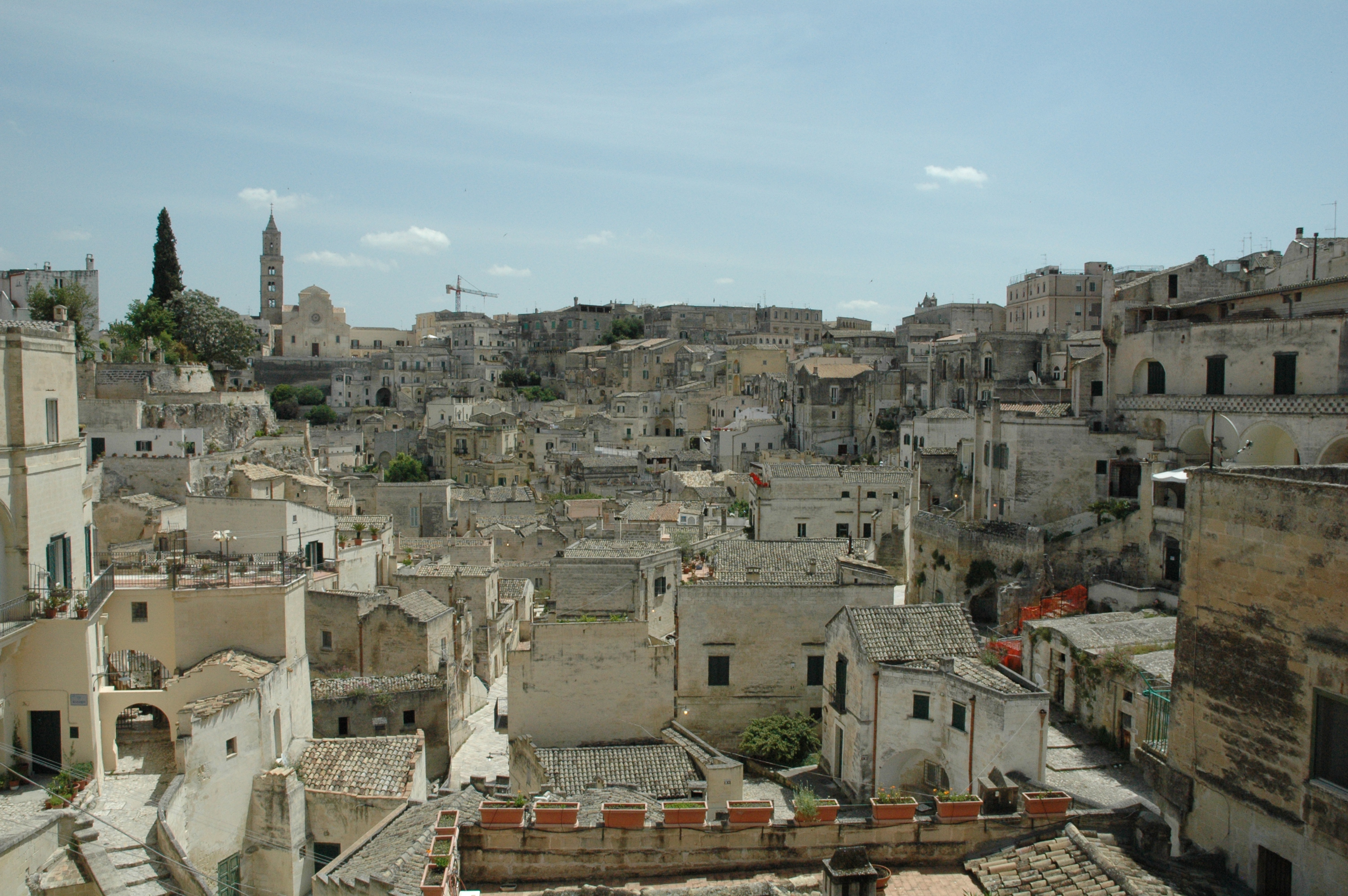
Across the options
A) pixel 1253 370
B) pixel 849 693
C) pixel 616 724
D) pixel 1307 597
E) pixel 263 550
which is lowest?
pixel 616 724

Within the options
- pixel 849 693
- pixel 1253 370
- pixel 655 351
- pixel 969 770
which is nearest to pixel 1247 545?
pixel 969 770

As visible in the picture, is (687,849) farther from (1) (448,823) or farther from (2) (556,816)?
(1) (448,823)

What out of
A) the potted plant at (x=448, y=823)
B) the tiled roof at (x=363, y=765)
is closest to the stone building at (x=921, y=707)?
the tiled roof at (x=363, y=765)

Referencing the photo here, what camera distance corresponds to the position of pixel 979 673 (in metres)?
17.4

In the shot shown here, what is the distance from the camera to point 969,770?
647 inches

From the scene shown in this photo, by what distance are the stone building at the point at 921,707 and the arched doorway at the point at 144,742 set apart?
40.1ft

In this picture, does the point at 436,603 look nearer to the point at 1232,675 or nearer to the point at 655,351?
the point at 1232,675

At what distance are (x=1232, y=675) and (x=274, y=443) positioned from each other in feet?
157

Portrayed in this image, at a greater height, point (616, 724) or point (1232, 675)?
point (1232, 675)

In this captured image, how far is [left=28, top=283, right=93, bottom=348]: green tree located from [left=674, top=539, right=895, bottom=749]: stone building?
1365 inches

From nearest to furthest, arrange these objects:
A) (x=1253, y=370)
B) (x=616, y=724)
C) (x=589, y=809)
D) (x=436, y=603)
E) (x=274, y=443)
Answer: (x=589, y=809)
(x=616, y=724)
(x=436, y=603)
(x=1253, y=370)
(x=274, y=443)

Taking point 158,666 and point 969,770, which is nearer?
point 969,770

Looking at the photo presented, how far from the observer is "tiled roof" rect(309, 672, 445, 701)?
2088 cm

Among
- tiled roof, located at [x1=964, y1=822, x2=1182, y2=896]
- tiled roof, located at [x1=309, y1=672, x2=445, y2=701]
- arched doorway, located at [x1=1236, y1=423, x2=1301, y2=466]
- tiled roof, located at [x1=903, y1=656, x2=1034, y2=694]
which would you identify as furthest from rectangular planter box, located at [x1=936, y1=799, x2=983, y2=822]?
arched doorway, located at [x1=1236, y1=423, x2=1301, y2=466]
